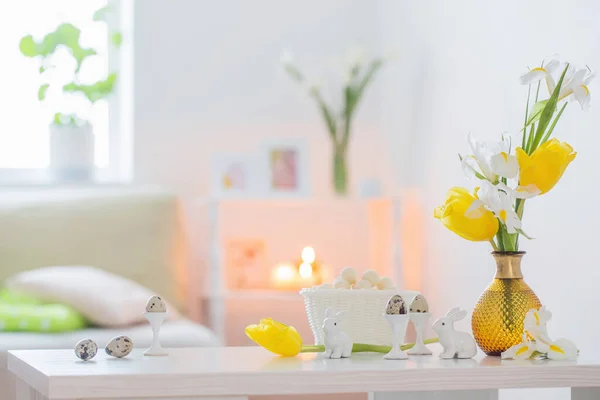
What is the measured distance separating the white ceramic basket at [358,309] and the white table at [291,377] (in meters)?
0.10

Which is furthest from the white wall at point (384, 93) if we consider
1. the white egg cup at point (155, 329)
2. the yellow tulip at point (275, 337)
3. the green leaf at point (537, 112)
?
the white egg cup at point (155, 329)

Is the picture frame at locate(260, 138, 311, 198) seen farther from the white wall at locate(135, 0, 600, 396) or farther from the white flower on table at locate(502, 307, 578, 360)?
the white flower on table at locate(502, 307, 578, 360)

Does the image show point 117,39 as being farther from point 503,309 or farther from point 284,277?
point 503,309

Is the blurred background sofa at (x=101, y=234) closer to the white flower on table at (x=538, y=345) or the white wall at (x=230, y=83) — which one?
the white wall at (x=230, y=83)

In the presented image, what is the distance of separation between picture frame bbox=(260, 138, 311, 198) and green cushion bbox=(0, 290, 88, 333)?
0.99 metres

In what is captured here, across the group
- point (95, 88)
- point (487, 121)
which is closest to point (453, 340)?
point (487, 121)

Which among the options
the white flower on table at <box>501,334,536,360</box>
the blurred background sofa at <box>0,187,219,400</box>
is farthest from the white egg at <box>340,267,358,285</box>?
the blurred background sofa at <box>0,187,219,400</box>

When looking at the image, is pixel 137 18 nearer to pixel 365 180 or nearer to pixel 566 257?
pixel 365 180

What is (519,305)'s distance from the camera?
1589mm

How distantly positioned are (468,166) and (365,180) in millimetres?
1769

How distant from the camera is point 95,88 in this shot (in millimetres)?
3404

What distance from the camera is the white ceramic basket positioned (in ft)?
5.40

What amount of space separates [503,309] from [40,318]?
1.52 meters

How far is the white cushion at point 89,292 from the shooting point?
8.88 ft
